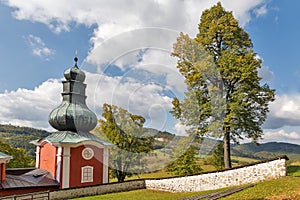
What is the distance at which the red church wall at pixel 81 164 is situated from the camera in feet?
56.6

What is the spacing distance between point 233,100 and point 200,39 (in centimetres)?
428

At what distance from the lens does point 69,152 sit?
17.3m

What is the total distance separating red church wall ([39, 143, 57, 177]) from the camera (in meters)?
17.5

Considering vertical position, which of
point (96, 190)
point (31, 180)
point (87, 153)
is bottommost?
point (96, 190)

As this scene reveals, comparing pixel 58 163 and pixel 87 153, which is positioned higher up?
pixel 87 153

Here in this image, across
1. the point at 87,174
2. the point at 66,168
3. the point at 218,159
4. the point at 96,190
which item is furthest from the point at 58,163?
the point at 218,159

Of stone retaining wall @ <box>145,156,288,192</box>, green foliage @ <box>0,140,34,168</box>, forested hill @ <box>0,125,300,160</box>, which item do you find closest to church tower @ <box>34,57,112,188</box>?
stone retaining wall @ <box>145,156,288,192</box>

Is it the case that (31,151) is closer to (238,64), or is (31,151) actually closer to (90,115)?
(90,115)

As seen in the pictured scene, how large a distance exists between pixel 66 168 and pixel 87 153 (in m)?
1.59

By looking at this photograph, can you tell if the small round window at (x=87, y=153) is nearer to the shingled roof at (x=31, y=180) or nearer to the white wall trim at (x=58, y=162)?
the white wall trim at (x=58, y=162)

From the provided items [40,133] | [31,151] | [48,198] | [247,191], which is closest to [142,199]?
[48,198]

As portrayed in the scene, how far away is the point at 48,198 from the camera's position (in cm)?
1308

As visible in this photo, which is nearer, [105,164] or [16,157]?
[105,164]

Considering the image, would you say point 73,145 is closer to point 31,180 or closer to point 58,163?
point 58,163
